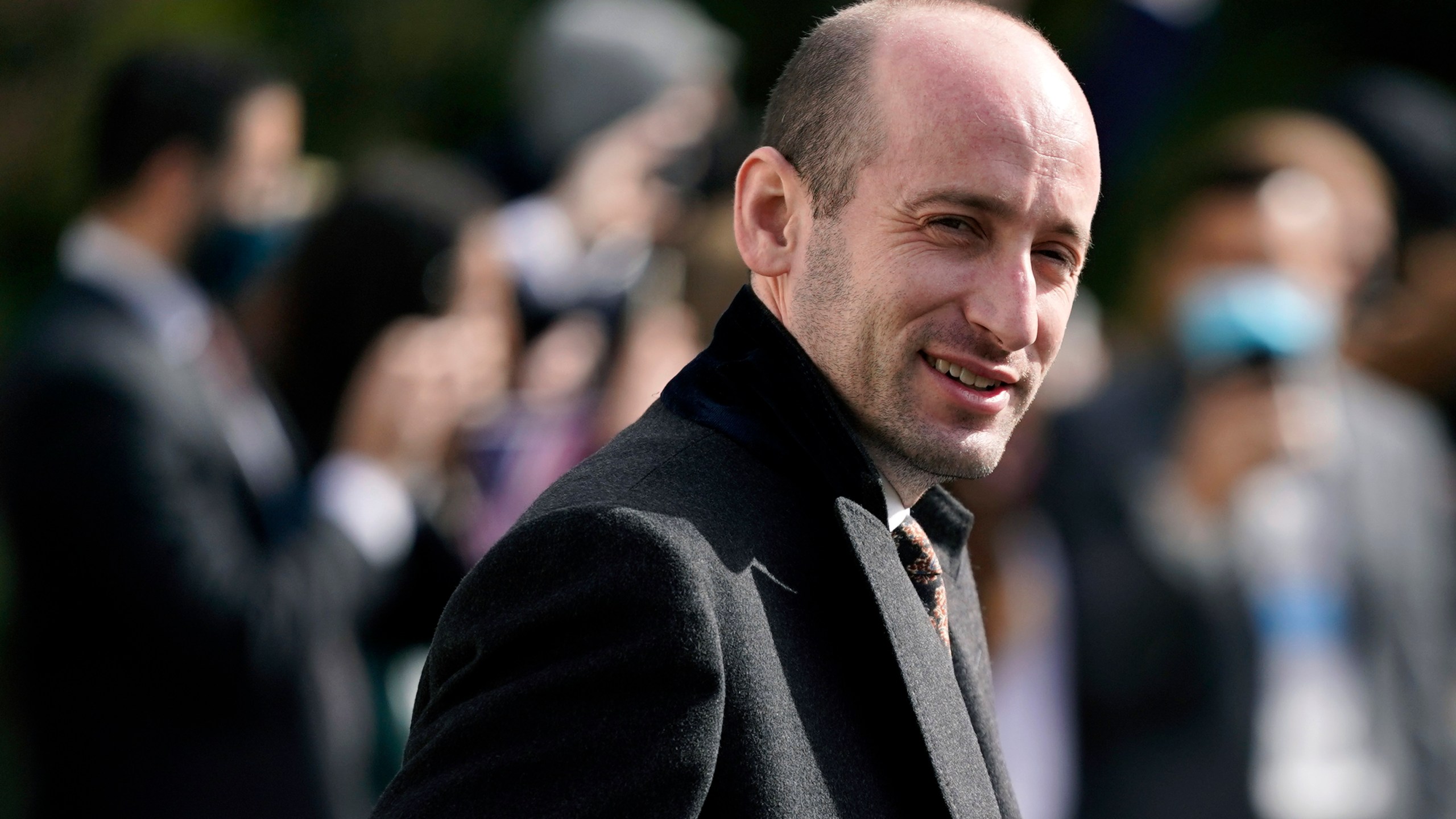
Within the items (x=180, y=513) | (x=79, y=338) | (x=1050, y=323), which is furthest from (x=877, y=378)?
(x=79, y=338)

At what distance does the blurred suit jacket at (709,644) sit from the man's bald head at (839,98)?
0.17m

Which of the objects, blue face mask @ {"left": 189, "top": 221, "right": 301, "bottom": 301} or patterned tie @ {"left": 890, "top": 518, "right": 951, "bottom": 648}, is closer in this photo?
patterned tie @ {"left": 890, "top": 518, "right": 951, "bottom": 648}

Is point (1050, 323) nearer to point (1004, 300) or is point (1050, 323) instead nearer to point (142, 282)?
point (1004, 300)

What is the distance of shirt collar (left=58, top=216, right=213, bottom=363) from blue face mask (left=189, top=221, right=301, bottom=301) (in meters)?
0.27

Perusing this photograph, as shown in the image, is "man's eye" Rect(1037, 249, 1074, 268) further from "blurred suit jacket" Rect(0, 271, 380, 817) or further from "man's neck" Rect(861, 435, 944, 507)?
"blurred suit jacket" Rect(0, 271, 380, 817)

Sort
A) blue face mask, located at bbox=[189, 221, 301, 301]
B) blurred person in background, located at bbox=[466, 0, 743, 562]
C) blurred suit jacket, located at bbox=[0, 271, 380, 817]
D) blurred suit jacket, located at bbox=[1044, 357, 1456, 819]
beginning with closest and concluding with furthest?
blurred suit jacket, located at bbox=[0, 271, 380, 817] → blurred person in background, located at bbox=[466, 0, 743, 562] → blurred suit jacket, located at bbox=[1044, 357, 1456, 819] → blue face mask, located at bbox=[189, 221, 301, 301]

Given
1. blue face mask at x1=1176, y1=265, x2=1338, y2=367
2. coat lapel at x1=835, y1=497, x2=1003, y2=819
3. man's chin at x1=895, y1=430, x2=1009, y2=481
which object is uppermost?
Result: man's chin at x1=895, y1=430, x2=1009, y2=481

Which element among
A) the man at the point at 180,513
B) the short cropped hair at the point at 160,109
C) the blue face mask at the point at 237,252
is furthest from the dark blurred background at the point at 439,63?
the man at the point at 180,513

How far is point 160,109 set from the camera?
172 inches

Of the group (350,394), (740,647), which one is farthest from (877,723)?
(350,394)

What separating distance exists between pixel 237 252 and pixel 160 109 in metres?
0.57

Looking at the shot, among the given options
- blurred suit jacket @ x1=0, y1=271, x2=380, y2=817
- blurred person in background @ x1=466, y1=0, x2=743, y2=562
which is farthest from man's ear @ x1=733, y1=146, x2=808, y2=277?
blurred suit jacket @ x1=0, y1=271, x2=380, y2=817

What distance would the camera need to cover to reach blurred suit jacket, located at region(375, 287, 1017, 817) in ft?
5.58

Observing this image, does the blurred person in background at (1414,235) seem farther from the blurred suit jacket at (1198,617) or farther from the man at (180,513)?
the man at (180,513)
